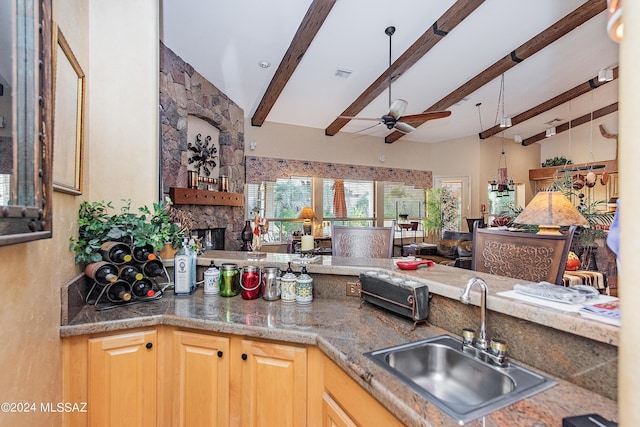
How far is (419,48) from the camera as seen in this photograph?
14.8 ft

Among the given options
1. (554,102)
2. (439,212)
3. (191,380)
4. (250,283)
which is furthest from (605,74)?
(191,380)

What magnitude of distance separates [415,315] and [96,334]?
144 cm

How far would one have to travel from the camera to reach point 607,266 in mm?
4852

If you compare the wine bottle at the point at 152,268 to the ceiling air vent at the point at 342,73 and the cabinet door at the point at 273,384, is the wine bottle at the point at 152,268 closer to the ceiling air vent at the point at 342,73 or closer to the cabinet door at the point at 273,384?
the cabinet door at the point at 273,384

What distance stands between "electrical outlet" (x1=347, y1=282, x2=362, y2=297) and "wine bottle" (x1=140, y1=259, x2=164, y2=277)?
1.07 meters

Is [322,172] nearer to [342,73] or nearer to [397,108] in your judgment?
[342,73]

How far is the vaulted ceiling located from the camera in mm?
3742

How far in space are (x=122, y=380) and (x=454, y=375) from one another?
1451 mm

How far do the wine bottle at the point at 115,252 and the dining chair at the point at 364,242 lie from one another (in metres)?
1.54

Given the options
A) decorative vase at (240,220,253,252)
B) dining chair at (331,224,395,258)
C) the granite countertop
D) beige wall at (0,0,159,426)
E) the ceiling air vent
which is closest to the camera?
the granite countertop

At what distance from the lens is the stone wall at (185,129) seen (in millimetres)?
3877

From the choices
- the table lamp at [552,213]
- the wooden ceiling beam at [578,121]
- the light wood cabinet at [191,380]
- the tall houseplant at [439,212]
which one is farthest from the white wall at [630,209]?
the wooden ceiling beam at [578,121]

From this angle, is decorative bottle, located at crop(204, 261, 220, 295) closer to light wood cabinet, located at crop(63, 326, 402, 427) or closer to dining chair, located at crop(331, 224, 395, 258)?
light wood cabinet, located at crop(63, 326, 402, 427)

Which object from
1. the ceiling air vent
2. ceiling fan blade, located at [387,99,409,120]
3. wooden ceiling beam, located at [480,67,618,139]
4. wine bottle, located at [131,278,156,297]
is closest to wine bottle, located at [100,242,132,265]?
wine bottle, located at [131,278,156,297]
